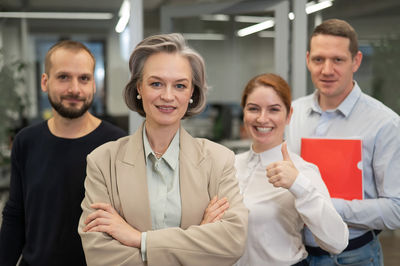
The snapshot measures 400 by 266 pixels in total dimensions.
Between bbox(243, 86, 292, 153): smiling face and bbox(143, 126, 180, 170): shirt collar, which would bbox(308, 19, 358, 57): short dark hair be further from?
bbox(143, 126, 180, 170): shirt collar

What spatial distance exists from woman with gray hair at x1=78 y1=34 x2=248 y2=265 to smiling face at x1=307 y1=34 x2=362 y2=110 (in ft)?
2.23

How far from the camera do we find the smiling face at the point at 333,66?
1.90 metres

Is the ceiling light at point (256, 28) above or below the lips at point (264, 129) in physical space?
above

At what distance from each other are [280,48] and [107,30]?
159 cm

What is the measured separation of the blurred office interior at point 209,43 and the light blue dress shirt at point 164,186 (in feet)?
4.28

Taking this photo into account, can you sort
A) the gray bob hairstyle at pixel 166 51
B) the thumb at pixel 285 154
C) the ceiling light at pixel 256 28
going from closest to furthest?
the gray bob hairstyle at pixel 166 51 < the thumb at pixel 285 154 < the ceiling light at pixel 256 28

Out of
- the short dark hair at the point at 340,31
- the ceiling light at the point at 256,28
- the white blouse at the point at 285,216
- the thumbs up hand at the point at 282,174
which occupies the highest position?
the ceiling light at the point at 256,28

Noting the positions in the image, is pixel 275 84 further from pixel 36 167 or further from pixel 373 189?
pixel 36 167

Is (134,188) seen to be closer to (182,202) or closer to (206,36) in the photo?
(182,202)

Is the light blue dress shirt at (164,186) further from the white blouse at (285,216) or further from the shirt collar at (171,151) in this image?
the white blouse at (285,216)

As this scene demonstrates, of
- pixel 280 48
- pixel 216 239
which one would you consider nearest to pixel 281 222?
pixel 216 239

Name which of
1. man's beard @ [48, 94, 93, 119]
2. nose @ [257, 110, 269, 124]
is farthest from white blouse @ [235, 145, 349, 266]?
man's beard @ [48, 94, 93, 119]

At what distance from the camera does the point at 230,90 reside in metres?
3.34

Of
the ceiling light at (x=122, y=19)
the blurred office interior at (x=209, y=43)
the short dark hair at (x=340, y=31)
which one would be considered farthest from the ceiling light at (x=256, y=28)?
the short dark hair at (x=340, y=31)
